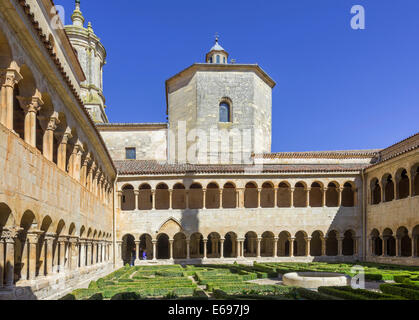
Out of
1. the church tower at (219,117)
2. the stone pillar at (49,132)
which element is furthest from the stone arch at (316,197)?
the stone pillar at (49,132)

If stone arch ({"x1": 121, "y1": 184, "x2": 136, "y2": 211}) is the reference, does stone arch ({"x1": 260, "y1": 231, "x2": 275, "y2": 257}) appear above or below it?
below

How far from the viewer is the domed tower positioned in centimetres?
3638

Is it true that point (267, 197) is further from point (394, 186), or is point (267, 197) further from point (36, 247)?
point (36, 247)

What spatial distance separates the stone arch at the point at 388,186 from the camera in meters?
26.5

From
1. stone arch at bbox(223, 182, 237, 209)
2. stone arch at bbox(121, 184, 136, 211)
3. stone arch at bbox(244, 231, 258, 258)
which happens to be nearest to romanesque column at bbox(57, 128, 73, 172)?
stone arch at bbox(121, 184, 136, 211)

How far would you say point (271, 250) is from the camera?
31.8m

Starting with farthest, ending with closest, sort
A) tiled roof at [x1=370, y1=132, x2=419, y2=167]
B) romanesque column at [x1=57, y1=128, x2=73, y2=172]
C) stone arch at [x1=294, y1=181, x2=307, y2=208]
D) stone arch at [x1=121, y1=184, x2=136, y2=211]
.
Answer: stone arch at [x1=294, y1=181, x2=307, y2=208], stone arch at [x1=121, y1=184, x2=136, y2=211], tiled roof at [x1=370, y1=132, x2=419, y2=167], romanesque column at [x1=57, y1=128, x2=73, y2=172]

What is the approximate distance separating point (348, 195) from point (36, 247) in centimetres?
2554

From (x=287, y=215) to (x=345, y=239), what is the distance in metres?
6.39

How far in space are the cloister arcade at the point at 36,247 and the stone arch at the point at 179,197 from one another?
13.1m

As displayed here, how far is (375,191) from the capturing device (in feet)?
96.6

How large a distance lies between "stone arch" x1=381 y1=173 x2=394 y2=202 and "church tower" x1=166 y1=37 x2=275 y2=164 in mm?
10165

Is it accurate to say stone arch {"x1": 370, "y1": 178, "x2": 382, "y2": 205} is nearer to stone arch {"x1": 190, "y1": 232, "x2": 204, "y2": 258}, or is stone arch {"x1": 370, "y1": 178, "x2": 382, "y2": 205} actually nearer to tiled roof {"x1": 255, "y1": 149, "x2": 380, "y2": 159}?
tiled roof {"x1": 255, "y1": 149, "x2": 380, "y2": 159}

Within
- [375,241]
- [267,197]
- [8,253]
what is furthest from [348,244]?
[8,253]
